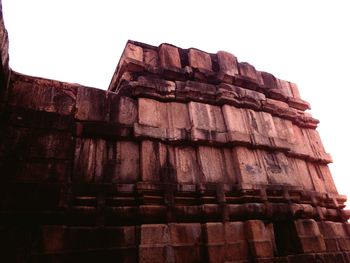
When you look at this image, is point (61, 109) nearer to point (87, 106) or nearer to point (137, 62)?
point (87, 106)

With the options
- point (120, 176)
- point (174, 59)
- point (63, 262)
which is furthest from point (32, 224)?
point (174, 59)

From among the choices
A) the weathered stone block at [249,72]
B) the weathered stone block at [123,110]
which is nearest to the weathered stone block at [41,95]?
the weathered stone block at [123,110]

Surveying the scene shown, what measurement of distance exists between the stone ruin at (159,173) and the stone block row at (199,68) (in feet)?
0.09

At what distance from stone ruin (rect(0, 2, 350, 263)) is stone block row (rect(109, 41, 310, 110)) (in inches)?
1.1

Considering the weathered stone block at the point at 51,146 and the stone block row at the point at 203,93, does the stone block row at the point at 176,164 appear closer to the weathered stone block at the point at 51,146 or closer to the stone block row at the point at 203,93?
the weathered stone block at the point at 51,146

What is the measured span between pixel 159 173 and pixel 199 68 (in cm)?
233

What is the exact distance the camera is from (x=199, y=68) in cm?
472

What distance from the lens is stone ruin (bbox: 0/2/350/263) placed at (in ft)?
8.68

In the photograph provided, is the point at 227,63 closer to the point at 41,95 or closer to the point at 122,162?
the point at 122,162

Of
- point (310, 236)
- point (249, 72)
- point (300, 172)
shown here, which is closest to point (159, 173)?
point (310, 236)

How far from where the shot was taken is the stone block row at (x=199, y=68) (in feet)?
14.2

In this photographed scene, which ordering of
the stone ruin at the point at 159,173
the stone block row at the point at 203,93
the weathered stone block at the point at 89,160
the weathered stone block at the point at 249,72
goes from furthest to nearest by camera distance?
the weathered stone block at the point at 249,72 < the stone block row at the point at 203,93 < the weathered stone block at the point at 89,160 < the stone ruin at the point at 159,173

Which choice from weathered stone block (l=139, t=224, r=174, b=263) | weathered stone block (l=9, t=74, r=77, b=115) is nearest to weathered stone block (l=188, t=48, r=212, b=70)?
weathered stone block (l=9, t=74, r=77, b=115)

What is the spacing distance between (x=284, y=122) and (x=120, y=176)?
3575 millimetres
